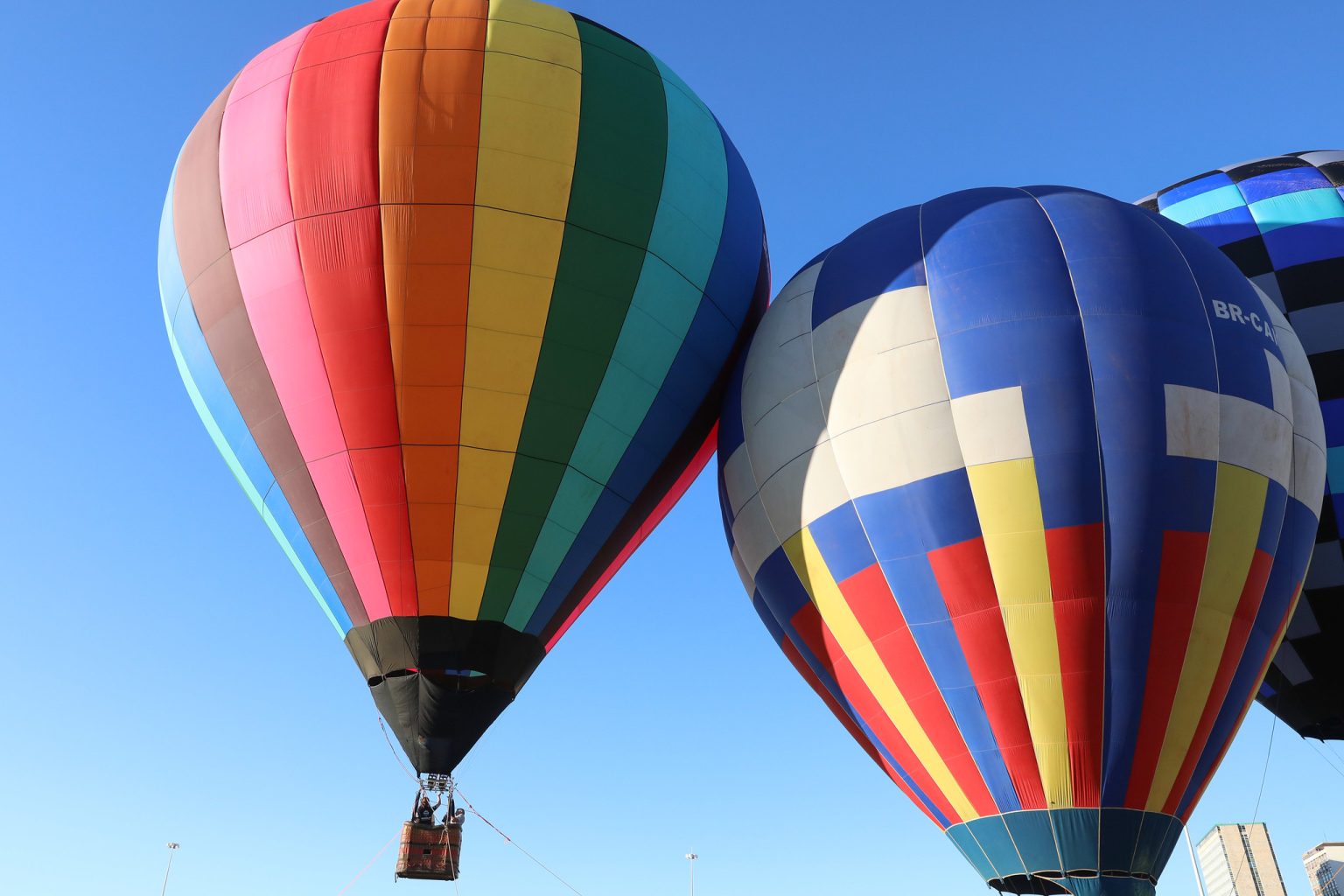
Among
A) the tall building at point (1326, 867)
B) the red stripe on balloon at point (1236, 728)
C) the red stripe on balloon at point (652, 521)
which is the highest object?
the tall building at point (1326, 867)

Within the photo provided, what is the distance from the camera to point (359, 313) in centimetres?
970

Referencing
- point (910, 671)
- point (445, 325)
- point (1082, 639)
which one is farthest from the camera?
point (445, 325)

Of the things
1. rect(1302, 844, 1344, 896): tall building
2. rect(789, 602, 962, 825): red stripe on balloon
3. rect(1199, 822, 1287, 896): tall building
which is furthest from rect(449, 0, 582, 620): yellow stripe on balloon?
rect(1199, 822, 1287, 896): tall building

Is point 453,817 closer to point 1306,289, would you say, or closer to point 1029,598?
point 1029,598

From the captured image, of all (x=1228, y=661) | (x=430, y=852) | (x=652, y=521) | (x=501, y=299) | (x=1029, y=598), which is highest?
(x=501, y=299)

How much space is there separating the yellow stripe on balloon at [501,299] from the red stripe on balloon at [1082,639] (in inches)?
175

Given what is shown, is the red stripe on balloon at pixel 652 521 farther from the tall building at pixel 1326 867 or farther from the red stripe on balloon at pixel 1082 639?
the tall building at pixel 1326 867

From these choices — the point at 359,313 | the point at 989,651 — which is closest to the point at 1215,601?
the point at 989,651

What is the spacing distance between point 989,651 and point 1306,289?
6.52 m

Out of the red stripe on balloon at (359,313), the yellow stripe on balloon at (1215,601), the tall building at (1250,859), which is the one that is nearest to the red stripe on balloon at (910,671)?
the yellow stripe on balloon at (1215,601)

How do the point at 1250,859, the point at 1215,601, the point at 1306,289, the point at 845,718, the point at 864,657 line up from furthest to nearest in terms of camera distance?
the point at 1250,859
the point at 1306,289
the point at 845,718
the point at 864,657
the point at 1215,601

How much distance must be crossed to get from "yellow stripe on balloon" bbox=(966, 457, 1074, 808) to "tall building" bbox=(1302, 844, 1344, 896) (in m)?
63.7

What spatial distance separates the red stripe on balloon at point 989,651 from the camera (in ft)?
27.7

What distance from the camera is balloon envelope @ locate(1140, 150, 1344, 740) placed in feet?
38.0
